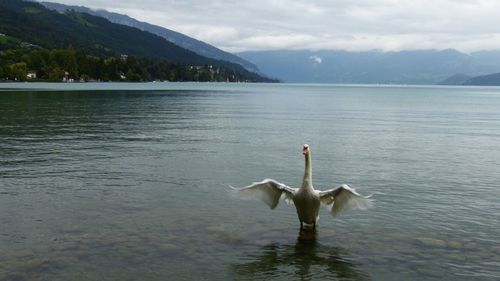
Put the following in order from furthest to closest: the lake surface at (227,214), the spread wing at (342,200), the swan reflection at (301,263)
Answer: the spread wing at (342,200) < the lake surface at (227,214) < the swan reflection at (301,263)

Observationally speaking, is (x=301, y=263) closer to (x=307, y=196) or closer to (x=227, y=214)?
(x=307, y=196)

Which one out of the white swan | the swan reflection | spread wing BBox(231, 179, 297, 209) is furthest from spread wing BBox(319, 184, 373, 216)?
the swan reflection

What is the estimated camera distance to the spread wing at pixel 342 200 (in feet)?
63.4

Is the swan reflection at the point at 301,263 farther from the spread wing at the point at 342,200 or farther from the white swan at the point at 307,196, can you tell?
the spread wing at the point at 342,200

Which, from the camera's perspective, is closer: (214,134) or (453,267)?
(453,267)

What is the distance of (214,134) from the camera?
55219mm

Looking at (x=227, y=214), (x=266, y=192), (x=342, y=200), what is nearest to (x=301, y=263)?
(x=342, y=200)

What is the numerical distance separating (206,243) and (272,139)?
1310 inches

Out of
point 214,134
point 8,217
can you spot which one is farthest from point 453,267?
point 214,134

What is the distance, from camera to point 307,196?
1947cm

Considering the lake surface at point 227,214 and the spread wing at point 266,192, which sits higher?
the spread wing at point 266,192

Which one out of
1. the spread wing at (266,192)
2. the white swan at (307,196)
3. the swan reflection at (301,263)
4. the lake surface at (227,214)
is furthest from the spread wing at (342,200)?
the swan reflection at (301,263)

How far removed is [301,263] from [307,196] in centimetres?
293

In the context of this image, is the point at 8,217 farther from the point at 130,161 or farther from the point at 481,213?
the point at 481,213
